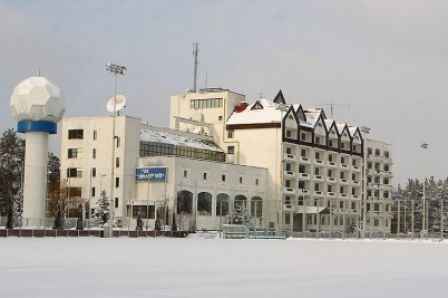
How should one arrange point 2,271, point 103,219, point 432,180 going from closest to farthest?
point 2,271 → point 103,219 → point 432,180

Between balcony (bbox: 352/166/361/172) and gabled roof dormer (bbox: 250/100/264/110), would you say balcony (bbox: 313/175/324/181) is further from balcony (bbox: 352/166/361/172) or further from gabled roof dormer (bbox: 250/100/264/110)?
gabled roof dormer (bbox: 250/100/264/110)

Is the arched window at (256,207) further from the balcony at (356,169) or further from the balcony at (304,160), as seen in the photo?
the balcony at (356,169)

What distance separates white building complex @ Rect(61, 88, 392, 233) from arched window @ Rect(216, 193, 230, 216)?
0.44 feet

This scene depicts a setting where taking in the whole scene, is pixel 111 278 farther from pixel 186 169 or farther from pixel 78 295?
pixel 186 169

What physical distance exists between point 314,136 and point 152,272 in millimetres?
95128

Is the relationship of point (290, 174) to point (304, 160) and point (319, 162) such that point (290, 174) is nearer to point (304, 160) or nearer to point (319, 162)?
point (304, 160)

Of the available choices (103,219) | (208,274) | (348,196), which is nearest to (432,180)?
(348,196)

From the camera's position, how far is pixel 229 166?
9975cm

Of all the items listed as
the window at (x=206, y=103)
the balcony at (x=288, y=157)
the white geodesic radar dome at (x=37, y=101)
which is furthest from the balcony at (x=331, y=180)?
the white geodesic radar dome at (x=37, y=101)

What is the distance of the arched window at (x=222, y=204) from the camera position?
97.4 m

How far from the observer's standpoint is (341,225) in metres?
116

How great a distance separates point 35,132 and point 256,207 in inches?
1643

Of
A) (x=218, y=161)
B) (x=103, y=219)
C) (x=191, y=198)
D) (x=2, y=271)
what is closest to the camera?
(x=2, y=271)

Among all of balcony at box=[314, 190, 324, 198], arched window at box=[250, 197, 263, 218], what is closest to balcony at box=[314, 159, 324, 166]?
balcony at box=[314, 190, 324, 198]
